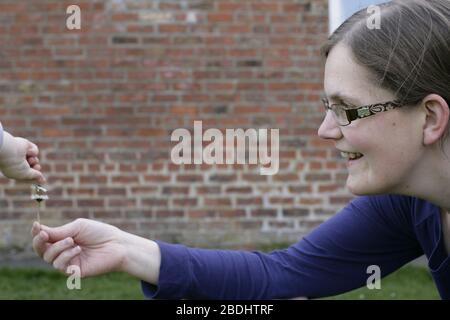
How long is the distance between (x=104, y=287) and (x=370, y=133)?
3.30m

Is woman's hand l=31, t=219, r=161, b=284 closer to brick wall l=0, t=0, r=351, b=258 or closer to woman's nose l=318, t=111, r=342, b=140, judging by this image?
Answer: woman's nose l=318, t=111, r=342, b=140

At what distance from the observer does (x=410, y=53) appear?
1.93 metres

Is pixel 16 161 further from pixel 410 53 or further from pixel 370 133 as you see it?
pixel 410 53

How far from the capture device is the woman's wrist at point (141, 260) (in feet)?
6.80

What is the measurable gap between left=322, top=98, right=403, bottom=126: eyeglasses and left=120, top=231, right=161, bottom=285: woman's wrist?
61 cm

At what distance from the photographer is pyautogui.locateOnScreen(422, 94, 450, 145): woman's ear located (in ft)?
6.35

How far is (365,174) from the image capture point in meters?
2.01

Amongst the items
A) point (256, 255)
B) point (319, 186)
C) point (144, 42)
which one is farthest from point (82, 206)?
point (256, 255)
